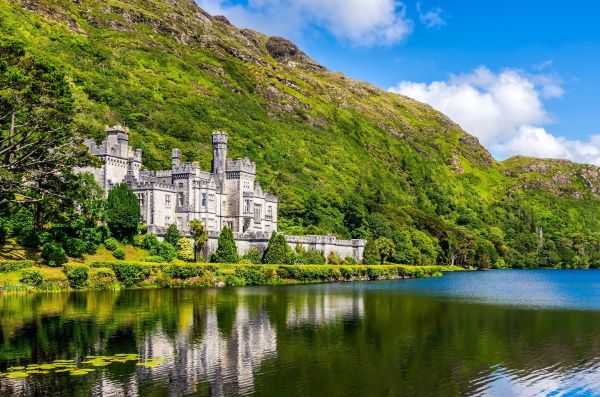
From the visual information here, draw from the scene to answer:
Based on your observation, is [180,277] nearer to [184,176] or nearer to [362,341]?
[184,176]

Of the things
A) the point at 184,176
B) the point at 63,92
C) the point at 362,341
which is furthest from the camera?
the point at 184,176

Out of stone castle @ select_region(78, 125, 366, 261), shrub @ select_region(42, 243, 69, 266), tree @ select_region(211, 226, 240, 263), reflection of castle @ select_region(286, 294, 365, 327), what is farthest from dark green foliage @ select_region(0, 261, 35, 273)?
tree @ select_region(211, 226, 240, 263)

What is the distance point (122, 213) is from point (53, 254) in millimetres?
15400

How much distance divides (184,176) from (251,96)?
4267 inches

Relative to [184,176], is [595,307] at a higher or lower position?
lower

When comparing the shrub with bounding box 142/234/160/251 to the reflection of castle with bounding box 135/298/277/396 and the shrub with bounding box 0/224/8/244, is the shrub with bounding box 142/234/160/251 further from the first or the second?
the reflection of castle with bounding box 135/298/277/396

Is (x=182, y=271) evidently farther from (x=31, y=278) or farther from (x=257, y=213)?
(x=257, y=213)

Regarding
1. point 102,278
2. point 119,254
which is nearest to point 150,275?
point 102,278

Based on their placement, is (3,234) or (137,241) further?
(137,241)

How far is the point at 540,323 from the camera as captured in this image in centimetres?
4659

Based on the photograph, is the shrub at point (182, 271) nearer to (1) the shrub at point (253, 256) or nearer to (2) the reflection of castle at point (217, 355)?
(1) the shrub at point (253, 256)

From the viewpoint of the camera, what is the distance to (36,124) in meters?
50.2

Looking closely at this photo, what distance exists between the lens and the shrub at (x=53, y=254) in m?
62.7

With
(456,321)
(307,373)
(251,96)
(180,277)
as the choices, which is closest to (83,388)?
(307,373)
